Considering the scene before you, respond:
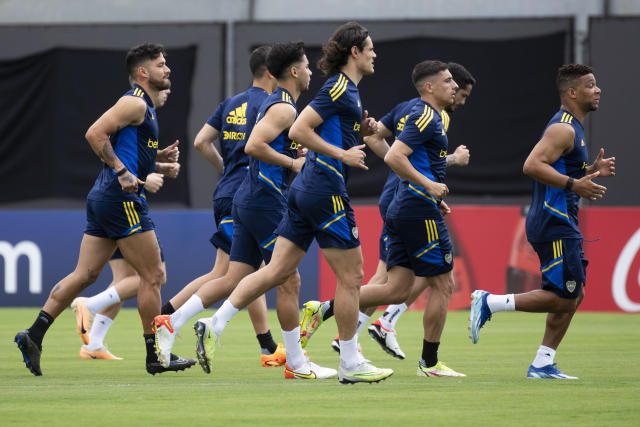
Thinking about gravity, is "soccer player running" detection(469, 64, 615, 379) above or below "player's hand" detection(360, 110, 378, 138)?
below

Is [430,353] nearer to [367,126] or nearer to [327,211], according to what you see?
[327,211]

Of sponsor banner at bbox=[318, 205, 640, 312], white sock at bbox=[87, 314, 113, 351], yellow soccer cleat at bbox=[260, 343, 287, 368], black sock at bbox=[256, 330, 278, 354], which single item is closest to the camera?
yellow soccer cleat at bbox=[260, 343, 287, 368]

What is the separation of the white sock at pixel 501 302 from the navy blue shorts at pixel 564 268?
0.82 feet

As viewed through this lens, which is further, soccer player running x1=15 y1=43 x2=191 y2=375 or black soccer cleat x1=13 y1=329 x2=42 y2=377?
black soccer cleat x1=13 y1=329 x2=42 y2=377

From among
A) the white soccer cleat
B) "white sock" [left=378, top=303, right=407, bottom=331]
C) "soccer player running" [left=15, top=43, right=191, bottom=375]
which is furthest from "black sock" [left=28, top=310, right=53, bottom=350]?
"white sock" [left=378, top=303, right=407, bottom=331]

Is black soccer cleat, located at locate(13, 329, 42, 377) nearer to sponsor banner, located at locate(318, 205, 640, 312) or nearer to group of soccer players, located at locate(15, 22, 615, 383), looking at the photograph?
group of soccer players, located at locate(15, 22, 615, 383)

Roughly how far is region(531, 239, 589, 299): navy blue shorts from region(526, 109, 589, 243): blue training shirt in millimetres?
59

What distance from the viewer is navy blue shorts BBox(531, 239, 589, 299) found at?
7848 millimetres

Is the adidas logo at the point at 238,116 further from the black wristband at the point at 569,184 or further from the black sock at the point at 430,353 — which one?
the black wristband at the point at 569,184

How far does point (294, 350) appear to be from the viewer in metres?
8.11

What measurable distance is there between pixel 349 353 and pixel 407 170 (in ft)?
4.41

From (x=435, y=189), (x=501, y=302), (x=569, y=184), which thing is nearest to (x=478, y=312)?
(x=501, y=302)

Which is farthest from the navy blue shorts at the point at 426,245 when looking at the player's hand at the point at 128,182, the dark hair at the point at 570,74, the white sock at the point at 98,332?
the white sock at the point at 98,332

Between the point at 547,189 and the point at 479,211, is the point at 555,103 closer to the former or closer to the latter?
the point at 479,211
